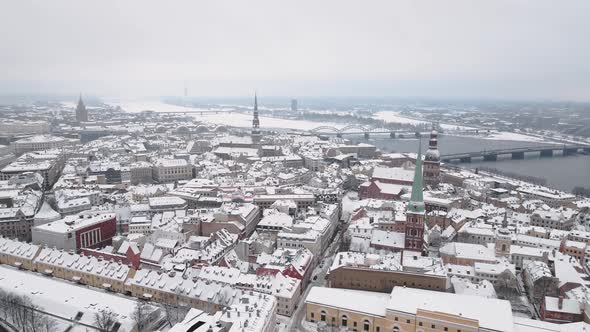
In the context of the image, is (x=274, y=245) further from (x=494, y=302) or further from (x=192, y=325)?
(x=494, y=302)

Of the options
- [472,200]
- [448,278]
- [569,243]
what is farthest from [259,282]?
[472,200]

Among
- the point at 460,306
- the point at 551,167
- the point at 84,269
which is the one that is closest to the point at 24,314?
the point at 84,269

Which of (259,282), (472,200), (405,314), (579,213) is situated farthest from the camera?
(472,200)

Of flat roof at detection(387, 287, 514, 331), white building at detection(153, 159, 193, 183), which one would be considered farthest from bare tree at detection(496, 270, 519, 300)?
white building at detection(153, 159, 193, 183)

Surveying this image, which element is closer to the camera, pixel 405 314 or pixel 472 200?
pixel 405 314

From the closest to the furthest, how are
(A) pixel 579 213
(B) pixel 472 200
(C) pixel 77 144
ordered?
(A) pixel 579 213
(B) pixel 472 200
(C) pixel 77 144

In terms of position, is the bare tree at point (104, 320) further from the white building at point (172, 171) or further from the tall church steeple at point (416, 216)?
the white building at point (172, 171)

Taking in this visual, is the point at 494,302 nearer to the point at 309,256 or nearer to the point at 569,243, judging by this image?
the point at 309,256
